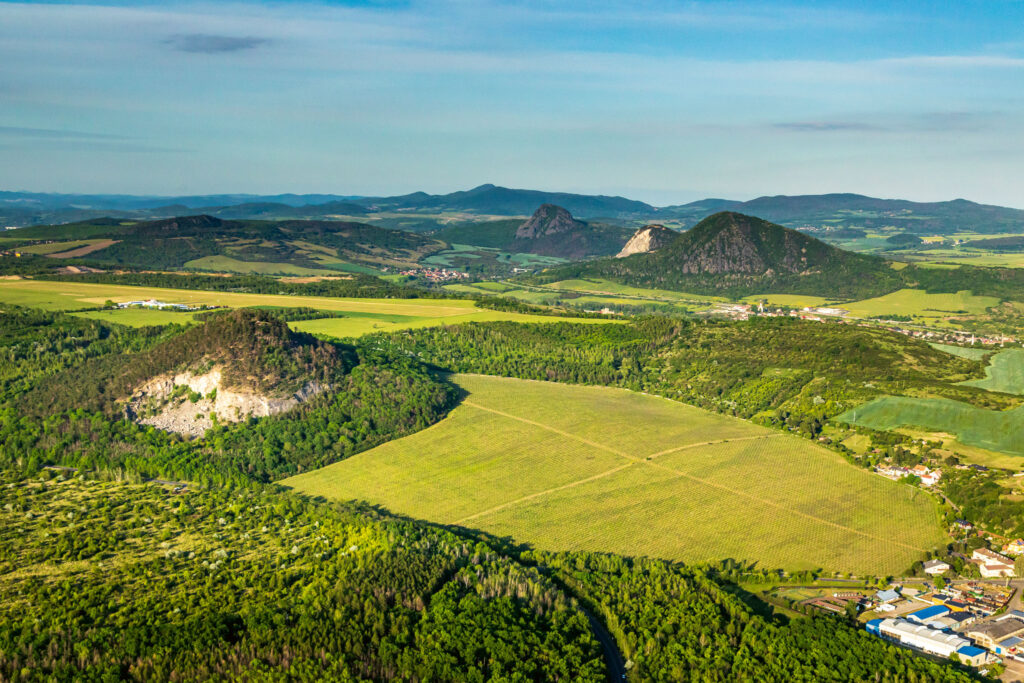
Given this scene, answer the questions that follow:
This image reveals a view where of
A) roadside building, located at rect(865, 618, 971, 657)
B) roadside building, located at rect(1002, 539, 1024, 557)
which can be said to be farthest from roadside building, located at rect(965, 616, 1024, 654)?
roadside building, located at rect(1002, 539, 1024, 557)

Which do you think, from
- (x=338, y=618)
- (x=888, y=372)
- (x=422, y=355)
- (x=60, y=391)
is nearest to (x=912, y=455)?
(x=888, y=372)

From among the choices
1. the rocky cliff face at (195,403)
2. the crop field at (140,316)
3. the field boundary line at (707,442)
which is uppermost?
the crop field at (140,316)

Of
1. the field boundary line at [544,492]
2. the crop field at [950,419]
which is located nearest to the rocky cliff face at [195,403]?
the field boundary line at [544,492]

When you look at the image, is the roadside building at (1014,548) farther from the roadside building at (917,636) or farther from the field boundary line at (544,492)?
the field boundary line at (544,492)

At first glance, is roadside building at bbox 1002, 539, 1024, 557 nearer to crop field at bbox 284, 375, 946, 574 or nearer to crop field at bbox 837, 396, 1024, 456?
crop field at bbox 284, 375, 946, 574

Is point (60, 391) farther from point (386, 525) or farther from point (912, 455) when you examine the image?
point (912, 455)

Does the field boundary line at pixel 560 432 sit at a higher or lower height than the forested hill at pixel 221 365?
lower
